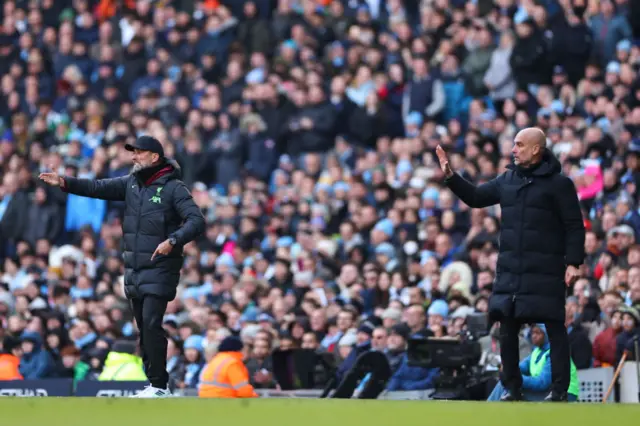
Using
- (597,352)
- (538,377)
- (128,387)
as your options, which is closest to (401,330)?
(597,352)

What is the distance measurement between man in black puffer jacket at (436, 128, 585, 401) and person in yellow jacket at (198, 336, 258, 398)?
358 cm

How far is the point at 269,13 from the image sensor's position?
27078mm

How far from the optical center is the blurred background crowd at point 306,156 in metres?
17.6

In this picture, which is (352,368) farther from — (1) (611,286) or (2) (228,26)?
(2) (228,26)

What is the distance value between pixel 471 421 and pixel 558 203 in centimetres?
243

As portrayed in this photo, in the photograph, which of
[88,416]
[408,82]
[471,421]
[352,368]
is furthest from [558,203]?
[408,82]

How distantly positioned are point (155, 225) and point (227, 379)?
293 cm

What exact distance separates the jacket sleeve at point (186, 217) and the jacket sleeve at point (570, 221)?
2.47 meters

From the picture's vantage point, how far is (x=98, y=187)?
12078 mm

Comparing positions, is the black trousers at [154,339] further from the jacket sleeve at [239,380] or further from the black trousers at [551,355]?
the jacket sleeve at [239,380]

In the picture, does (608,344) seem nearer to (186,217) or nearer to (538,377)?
(538,377)

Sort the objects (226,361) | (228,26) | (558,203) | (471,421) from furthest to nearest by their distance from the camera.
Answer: (228,26) < (226,361) < (558,203) < (471,421)

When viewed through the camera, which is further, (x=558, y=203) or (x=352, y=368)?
(x=352, y=368)

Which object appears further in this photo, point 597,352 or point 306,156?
point 306,156
